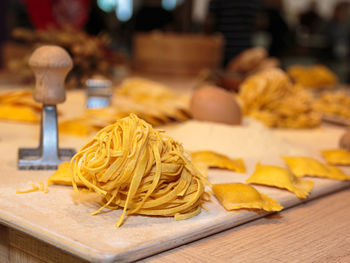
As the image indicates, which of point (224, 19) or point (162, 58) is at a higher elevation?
point (224, 19)

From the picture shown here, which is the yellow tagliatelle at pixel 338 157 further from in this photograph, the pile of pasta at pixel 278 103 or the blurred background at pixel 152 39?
the blurred background at pixel 152 39

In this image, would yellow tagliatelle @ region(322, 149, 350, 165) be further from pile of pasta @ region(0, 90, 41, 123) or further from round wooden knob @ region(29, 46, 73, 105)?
pile of pasta @ region(0, 90, 41, 123)

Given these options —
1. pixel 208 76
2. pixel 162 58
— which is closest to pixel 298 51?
pixel 162 58

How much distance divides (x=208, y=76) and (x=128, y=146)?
1.12 metres

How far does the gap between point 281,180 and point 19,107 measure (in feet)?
2.63

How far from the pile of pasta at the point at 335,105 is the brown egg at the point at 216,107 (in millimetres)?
534

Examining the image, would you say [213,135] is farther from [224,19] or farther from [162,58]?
[224,19]

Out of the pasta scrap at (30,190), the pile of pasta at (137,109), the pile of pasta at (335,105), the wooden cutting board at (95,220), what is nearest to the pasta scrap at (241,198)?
the wooden cutting board at (95,220)

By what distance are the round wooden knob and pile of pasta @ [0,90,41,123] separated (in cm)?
43

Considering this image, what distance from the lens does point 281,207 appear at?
72cm

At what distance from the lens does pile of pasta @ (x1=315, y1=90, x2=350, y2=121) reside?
164 cm

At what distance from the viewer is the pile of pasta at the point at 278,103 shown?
55.9 inches

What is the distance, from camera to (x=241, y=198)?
2.32ft

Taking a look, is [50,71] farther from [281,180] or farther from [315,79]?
[315,79]
